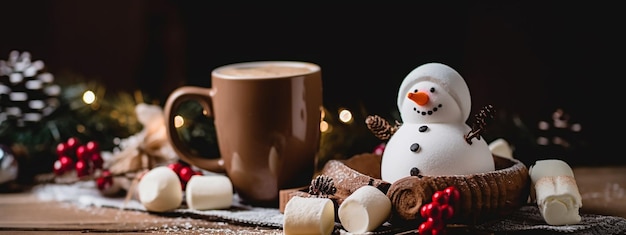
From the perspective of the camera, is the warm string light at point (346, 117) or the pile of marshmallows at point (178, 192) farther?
the warm string light at point (346, 117)

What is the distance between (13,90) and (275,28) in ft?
1.43

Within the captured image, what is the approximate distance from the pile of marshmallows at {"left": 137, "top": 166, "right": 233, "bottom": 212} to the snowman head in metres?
0.26

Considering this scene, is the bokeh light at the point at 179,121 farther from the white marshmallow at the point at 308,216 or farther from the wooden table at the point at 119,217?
the white marshmallow at the point at 308,216

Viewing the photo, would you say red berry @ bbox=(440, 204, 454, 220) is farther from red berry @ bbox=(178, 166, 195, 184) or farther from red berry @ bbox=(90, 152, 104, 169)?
red berry @ bbox=(90, 152, 104, 169)

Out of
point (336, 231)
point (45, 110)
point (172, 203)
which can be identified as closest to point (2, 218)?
point (172, 203)

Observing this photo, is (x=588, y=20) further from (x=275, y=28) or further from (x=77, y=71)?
(x=77, y=71)

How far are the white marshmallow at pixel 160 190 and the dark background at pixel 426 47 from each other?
346 mm

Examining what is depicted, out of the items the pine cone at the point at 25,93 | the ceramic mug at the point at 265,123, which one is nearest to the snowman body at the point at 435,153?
the ceramic mug at the point at 265,123

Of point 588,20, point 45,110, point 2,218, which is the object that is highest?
point 588,20

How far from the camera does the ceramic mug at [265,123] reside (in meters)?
1.01

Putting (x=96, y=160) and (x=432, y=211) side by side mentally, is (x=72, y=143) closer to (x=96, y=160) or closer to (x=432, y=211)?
(x=96, y=160)

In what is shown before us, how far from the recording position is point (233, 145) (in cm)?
104

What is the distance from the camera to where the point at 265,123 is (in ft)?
3.32

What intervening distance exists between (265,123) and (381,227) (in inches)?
8.0
